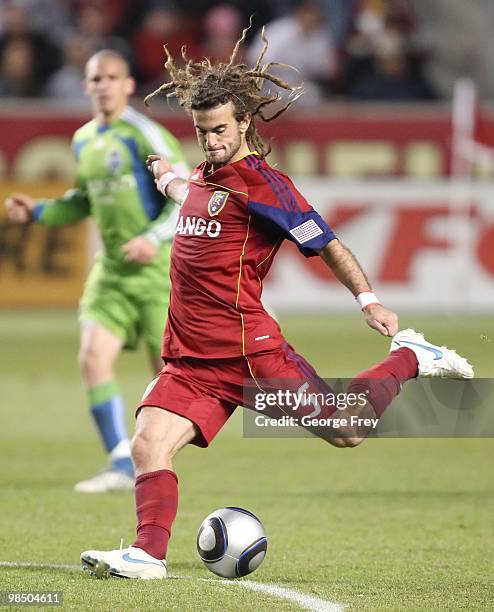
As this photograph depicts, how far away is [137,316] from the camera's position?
8.50 metres

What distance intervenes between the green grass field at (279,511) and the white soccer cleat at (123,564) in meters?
0.05

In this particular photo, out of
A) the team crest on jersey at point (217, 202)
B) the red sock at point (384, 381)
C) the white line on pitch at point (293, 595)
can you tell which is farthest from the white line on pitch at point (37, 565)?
the team crest on jersey at point (217, 202)

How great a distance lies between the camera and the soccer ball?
18.3 feet

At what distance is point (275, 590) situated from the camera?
5484 millimetres

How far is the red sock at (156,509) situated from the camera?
5.59 meters

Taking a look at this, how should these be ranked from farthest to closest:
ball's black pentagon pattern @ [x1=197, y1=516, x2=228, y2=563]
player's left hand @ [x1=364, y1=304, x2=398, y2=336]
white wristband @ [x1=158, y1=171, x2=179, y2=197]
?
white wristband @ [x1=158, y1=171, x2=179, y2=197], ball's black pentagon pattern @ [x1=197, y1=516, x2=228, y2=563], player's left hand @ [x1=364, y1=304, x2=398, y2=336]

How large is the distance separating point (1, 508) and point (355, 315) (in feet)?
32.8

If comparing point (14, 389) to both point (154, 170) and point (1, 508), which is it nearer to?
A: point (1, 508)

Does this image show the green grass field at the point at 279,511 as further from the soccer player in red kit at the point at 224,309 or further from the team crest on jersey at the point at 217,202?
the team crest on jersey at the point at 217,202

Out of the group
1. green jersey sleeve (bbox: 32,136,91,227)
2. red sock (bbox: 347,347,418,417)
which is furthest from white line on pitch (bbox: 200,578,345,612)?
green jersey sleeve (bbox: 32,136,91,227)

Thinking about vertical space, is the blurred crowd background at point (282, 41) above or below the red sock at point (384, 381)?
above

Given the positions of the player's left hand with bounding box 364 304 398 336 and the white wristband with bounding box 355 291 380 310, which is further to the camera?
the white wristband with bounding box 355 291 380 310

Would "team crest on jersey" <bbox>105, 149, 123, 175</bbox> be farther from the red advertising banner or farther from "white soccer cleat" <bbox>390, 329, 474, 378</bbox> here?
the red advertising banner

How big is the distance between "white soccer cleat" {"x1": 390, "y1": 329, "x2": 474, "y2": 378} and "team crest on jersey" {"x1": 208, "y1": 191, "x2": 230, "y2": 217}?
3.04 ft
